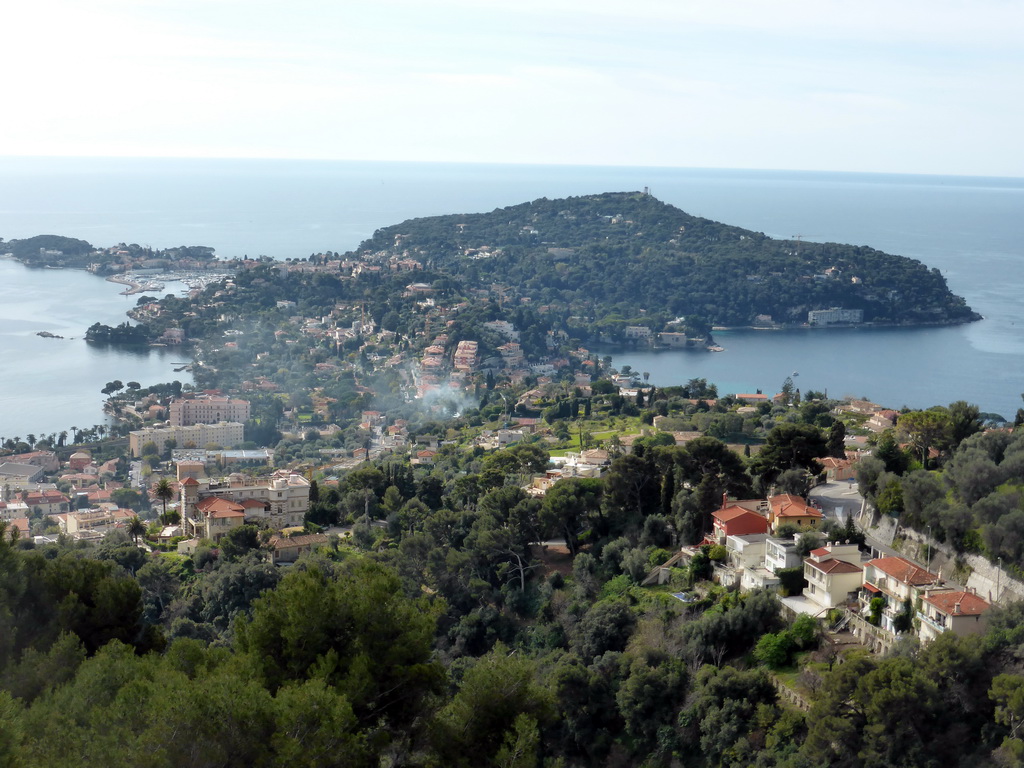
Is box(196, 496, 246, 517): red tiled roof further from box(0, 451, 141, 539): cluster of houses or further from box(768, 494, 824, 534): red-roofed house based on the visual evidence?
box(768, 494, 824, 534): red-roofed house

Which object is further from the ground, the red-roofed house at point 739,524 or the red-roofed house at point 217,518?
the red-roofed house at point 739,524

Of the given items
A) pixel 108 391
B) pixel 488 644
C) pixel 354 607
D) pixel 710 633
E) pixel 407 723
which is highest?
pixel 354 607

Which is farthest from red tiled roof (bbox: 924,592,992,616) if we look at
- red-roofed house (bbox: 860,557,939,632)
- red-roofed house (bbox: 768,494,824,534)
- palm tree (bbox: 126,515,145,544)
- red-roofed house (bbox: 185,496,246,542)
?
palm tree (bbox: 126,515,145,544)

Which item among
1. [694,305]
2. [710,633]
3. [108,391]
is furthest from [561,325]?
[710,633]

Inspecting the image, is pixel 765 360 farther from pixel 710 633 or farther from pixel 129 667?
pixel 129 667

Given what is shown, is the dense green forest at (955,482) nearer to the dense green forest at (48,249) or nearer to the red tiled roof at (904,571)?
the red tiled roof at (904,571)

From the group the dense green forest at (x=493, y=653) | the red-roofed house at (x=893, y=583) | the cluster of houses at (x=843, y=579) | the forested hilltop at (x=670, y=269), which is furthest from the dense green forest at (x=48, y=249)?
the red-roofed house at (x=893, y=583)
